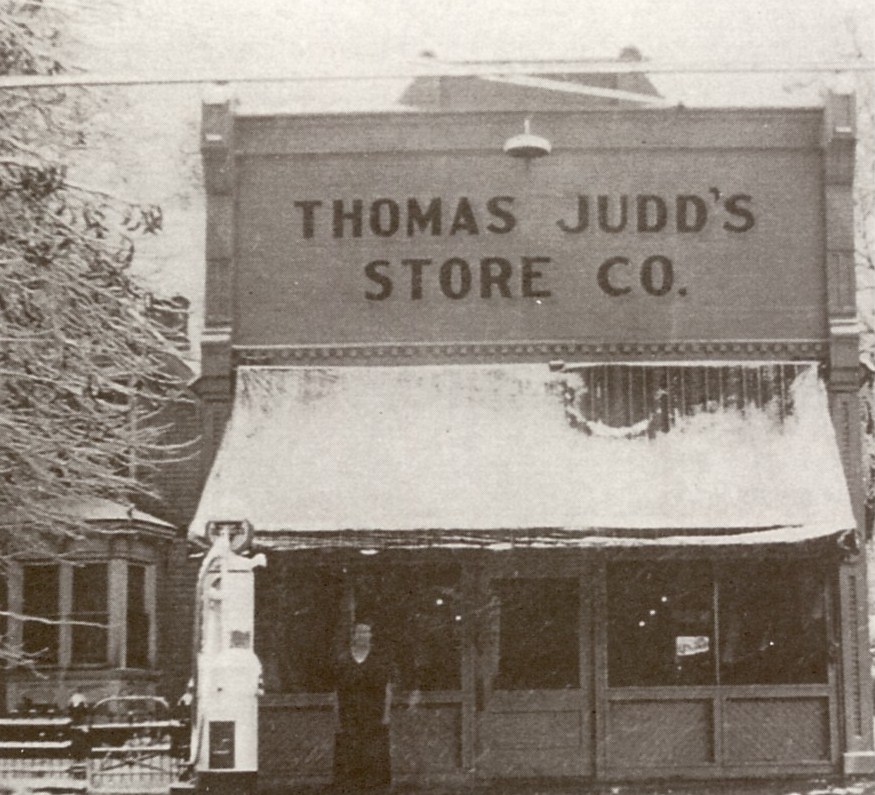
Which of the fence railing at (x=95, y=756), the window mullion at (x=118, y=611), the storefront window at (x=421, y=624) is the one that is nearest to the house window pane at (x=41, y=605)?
the window mullion at (x=118, y=611)

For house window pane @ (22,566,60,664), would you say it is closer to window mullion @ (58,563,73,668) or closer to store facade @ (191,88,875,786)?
window mullion @ (58,563,73,668)

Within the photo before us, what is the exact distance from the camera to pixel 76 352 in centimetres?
1686

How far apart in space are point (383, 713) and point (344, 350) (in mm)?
4547

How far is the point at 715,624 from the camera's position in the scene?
18000 mm

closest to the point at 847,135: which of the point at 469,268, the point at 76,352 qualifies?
the point at 469,268

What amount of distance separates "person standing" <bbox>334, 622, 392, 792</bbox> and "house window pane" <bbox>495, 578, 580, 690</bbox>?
2.44 metres

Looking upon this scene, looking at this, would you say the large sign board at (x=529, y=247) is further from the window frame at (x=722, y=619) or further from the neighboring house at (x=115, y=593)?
the neighboring house at (x=115, y=593)

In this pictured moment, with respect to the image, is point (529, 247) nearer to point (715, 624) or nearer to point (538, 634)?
point (538, 634)

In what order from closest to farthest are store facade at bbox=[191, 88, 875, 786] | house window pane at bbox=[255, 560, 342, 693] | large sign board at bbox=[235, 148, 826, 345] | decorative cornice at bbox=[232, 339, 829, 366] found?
store facade at bbox=[191, 88, 875, 786] → house window pane at bbox=[255, 560, 342, 693] → decorative cornice at bbox=[232, 339, 829, 366] → large sign board at bbox=[235, 148, 826, 345]

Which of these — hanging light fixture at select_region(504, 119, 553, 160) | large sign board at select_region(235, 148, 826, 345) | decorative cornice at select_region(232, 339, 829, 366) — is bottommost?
decorative cornice at select_region(232, 339, 829, 366)

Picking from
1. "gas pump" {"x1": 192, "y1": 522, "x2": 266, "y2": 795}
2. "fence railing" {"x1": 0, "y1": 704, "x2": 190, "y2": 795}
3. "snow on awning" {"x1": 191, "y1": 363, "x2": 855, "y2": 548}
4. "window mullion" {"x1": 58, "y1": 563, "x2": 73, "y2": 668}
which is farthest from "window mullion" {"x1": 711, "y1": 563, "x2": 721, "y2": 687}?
"window mullion" {"x1": 58, "y1": 563, "x2": 73, "y2": 668}

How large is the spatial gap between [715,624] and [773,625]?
64 centimetres

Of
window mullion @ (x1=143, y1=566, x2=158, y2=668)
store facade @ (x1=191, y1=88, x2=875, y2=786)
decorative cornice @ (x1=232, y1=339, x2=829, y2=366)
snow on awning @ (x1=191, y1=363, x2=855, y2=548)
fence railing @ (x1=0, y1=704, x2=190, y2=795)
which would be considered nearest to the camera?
fence railing @ (x1=0, y1=704, x2=190, y2=795)

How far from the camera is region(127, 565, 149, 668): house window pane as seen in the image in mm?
24016
